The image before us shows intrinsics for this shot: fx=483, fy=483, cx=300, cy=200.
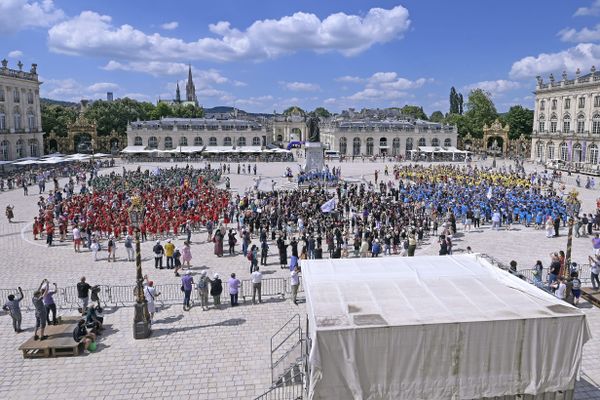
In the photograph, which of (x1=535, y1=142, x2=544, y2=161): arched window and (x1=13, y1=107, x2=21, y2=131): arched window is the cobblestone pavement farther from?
(x1=535, y1=142, x2=544, y2=161): arched window

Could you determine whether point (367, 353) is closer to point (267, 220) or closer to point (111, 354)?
point (111, 354)

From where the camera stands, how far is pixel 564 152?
7094cm

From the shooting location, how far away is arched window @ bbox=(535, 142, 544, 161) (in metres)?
77.1

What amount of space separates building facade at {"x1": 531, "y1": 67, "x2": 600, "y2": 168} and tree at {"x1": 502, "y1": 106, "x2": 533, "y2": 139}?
17.2 meters

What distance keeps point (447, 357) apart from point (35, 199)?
132 ft

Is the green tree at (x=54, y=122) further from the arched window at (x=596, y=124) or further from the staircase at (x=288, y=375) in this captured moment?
the staircase at (x=288, y=375)

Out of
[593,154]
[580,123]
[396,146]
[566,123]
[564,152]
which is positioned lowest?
[593,154]

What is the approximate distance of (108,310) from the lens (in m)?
15.9

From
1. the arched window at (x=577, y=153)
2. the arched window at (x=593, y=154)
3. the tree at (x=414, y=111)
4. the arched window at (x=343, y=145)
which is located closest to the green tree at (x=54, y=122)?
the arched window at (x=343, y=145)

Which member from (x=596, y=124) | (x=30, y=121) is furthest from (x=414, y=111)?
(x=30, y=121)

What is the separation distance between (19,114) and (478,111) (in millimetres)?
89153

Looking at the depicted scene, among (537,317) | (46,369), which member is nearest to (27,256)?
(46,369)

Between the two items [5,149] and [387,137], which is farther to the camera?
[387,137]

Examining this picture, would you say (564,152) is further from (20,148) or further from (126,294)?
(20,148)
